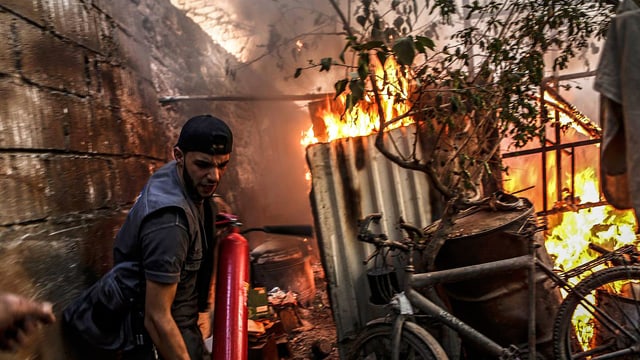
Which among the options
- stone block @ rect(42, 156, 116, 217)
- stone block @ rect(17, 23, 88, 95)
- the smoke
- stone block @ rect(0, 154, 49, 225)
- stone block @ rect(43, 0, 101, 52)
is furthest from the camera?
the smoke

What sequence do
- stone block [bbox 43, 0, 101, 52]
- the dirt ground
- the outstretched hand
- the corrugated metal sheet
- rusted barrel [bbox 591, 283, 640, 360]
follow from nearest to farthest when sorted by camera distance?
the outstretched hand → stone block [bbox 43, 0, 101, 52] → rusted barrel [bbox 591, 283, 640, 360] → the corrugated metal sheet → the dirt ground

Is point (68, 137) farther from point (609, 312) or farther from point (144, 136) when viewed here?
point (609, 312)

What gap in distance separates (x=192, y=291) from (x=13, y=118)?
1534mm

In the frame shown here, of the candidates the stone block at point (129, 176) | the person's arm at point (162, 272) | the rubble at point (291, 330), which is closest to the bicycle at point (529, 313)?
the rubble at point (291, 330)

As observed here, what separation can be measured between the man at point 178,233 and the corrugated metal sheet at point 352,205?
198 centimetres

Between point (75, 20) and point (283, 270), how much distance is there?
5.33 m

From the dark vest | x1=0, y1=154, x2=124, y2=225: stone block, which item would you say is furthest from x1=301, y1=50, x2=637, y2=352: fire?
x1=0, y1=154, x2=124, y2=225: stone block

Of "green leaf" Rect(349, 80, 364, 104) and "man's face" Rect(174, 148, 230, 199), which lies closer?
"man's face" Rect(174, 148, 230, 199)

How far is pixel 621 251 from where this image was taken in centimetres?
380

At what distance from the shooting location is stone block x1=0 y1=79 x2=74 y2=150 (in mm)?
2053

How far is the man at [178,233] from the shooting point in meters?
2.20

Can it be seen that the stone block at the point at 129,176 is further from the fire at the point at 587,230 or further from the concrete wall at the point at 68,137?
the fire at the point at 587,230

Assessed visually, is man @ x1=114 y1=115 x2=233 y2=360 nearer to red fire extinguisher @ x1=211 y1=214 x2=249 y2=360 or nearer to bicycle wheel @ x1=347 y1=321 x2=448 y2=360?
red fire extinguisher @ x1=211 y1=214 x2=249 y2=360

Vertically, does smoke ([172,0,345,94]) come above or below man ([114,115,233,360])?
above
